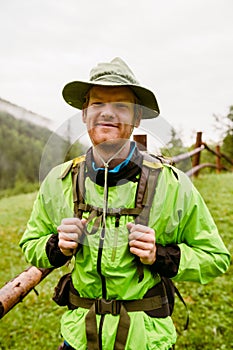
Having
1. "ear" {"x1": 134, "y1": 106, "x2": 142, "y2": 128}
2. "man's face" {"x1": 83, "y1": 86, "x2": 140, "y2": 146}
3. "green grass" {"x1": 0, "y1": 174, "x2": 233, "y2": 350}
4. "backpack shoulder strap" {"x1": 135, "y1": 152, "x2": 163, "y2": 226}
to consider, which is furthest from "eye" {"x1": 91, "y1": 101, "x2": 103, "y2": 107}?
"green grass" {"x1": 0, "y1": 174, "x2": 233, "y2": 350}

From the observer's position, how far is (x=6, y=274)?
480cm

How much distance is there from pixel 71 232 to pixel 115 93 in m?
0.52

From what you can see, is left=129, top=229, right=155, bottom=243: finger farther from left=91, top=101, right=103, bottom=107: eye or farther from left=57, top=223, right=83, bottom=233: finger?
left=91, top=101, right=103, bottom=107: eye

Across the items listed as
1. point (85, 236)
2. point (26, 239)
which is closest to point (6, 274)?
point (26, 239)

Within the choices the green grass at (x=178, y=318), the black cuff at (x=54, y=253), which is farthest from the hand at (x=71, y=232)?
the green grass at (x=178, y=318)

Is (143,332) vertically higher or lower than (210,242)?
lower

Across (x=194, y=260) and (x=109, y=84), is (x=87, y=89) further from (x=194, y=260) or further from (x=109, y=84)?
(x=194, y=260)

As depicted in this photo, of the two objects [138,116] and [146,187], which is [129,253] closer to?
[146,187]

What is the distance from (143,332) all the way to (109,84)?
2.93 ft

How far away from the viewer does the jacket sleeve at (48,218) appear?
4.61ft

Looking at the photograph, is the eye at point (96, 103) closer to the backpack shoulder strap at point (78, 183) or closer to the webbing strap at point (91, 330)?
the backpack shoulder strap at point (78, 183)

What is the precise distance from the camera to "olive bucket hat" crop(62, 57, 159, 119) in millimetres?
1338

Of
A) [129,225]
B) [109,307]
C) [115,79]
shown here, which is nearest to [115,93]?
[115,79]

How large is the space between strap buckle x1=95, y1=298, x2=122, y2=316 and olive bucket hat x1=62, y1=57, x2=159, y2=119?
69cm
